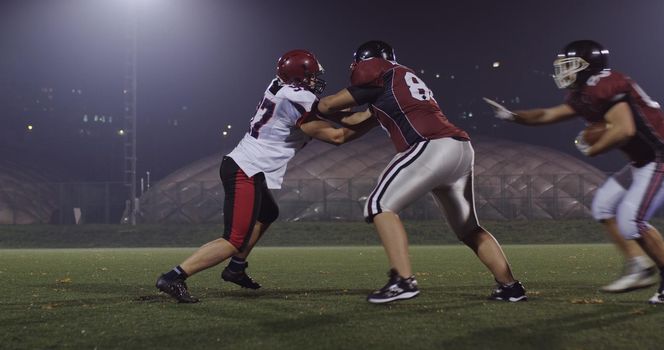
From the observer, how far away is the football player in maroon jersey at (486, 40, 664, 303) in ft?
19.3

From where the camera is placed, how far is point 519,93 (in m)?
74.2

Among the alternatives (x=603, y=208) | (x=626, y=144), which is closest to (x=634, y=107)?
(x=626, y=144)

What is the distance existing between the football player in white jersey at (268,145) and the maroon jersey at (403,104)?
0.40 m

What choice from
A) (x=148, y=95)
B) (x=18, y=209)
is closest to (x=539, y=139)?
(x=148, y=95)

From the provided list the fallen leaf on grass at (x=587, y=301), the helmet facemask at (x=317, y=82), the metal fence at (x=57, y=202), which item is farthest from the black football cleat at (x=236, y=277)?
the metal fence at (x=57, y=202)

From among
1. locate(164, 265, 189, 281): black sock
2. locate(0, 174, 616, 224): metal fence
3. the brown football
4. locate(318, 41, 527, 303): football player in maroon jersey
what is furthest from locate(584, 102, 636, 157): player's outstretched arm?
locate(0, 174, 616, 224): metal fence

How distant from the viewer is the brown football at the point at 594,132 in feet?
19.7

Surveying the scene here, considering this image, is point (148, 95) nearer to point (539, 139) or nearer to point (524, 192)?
point (539, 139)

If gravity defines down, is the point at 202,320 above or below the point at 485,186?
above

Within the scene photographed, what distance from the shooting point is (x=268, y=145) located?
22.6 feet

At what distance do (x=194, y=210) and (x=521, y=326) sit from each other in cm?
3381

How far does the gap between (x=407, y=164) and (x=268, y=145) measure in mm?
1562

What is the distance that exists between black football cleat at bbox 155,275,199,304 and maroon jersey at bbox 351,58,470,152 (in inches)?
89.1

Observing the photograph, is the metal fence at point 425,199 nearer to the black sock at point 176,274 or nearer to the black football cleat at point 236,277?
the black football cleat at point 236,277
